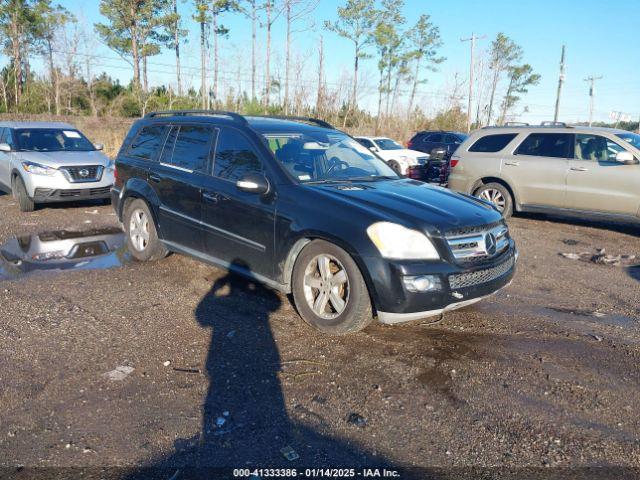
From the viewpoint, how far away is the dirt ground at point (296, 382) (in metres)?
2.79

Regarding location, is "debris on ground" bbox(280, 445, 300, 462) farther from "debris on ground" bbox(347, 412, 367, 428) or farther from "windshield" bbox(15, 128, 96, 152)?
"windshield" bbox(15, 128, 96, 152)

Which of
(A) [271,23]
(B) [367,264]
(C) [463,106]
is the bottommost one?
(B) [367,264]

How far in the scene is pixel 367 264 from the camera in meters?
3.86

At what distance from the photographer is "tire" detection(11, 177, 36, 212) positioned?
965 cm

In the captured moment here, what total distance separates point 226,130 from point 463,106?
37.2 metres

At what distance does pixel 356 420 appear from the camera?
3.09 m

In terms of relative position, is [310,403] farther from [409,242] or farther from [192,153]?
[192,153]

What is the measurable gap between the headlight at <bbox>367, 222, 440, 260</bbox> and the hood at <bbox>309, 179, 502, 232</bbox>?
0.21 feet

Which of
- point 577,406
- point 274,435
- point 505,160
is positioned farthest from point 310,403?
point 505,160

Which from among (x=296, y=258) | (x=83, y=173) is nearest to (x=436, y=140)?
(x=83, y=173)

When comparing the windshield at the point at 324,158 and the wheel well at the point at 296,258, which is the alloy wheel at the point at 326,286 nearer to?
the wheel well at the point at 296,258

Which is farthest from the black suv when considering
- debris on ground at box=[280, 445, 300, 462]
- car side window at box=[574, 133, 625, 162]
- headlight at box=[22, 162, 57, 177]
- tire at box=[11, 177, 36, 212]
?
car side window at box=[574, 133, 625, 162]

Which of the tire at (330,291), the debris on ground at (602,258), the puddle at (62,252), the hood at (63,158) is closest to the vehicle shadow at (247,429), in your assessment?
the tire at (330,291)

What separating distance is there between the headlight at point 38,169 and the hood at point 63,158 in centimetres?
7
